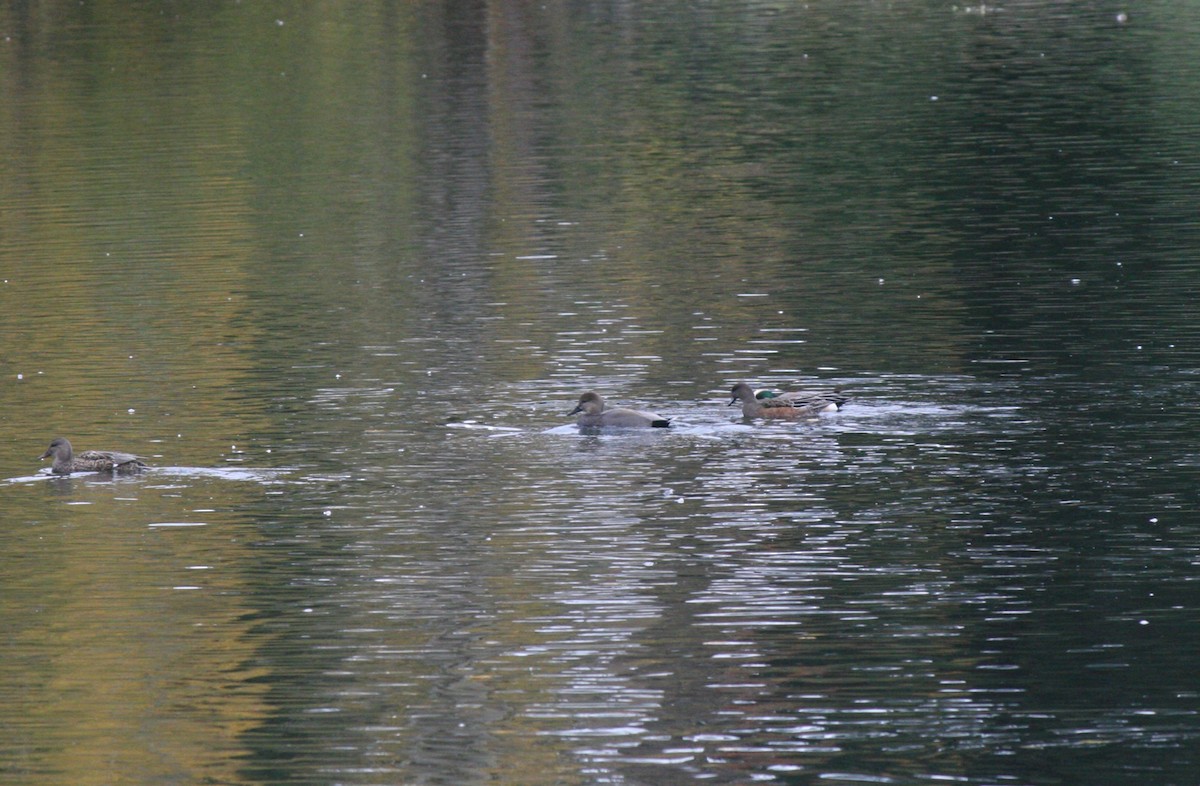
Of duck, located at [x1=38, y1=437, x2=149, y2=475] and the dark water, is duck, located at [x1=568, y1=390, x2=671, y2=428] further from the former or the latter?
duck, located at [x1=38, y1=437, x2=149, y2=475]

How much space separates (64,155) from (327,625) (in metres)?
34.7

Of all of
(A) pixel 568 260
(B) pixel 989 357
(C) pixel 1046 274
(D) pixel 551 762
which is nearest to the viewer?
(D) pixel 551 762

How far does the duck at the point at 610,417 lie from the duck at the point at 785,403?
81 centimetres

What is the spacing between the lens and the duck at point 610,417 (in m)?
20.2

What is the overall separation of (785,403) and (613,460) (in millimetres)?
1984

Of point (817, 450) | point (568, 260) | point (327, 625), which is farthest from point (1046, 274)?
point (327, 625)

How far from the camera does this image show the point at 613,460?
19.5 m

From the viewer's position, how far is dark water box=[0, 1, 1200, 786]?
1287cm

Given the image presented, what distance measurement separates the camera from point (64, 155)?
47.2 metres

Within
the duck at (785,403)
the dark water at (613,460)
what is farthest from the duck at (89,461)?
the duck at (785,403)

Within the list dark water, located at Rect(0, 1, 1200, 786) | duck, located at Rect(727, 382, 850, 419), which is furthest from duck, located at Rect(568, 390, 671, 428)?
duck, located at Rect(727, 382, 850, 419)

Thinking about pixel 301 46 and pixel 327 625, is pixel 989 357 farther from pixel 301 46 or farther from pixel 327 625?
pixel 301 46

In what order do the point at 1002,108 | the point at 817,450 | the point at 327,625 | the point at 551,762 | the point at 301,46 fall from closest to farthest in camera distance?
the point at 551,762 → the point at 327,625 → the point at 817,450 → the point at 1002,108 → the point at 301,46

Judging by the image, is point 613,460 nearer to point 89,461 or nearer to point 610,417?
point 610,417
